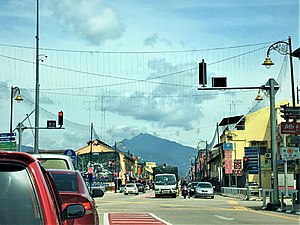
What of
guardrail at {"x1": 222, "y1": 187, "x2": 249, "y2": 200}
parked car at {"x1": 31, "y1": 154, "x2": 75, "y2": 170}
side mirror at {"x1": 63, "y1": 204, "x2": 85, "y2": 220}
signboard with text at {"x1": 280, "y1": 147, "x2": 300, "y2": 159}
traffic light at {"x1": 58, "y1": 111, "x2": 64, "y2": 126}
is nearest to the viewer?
side mirror at {"x1": 63, "y1": 204, "x2": 85, "y2": 220}

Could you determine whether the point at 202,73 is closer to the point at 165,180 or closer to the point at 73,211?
the point at 73,211

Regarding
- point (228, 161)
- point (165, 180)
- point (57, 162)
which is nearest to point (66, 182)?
point (57, 162)

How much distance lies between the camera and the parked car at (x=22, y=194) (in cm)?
436

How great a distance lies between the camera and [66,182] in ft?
32.6

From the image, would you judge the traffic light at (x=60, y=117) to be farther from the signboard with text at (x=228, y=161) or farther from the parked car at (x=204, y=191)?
the signboard with text at (x=228, y=161)

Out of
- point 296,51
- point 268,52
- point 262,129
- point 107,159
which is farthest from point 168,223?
point 107,159

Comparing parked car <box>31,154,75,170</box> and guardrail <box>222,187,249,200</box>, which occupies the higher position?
parked car <box>31,154,75,170</box>

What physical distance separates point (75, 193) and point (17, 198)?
16.3 feet

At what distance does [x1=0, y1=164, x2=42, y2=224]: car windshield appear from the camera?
171 inches

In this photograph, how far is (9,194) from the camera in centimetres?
442

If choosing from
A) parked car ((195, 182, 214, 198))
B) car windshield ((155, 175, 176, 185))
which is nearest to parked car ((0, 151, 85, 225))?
parked car ((195, 182, 214, 198))

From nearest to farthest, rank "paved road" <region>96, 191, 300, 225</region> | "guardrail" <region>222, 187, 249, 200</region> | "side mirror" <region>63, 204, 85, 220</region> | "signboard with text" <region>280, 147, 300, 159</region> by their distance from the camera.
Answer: "side mirror" <region>63, 204, 85, 220</region> → "paved road" <region>96, 191, 300, 225</region> → "signboard with text" <region>280, 147, 300, 159</region> → "guardrail" <region>222, 187, 249, 200</region>

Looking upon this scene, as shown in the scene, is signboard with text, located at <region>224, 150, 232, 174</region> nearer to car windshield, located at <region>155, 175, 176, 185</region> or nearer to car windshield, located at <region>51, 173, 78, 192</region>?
car windshield, located at <region>155, 175, 176, 185</region>

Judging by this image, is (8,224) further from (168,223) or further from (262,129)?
(262,129)
